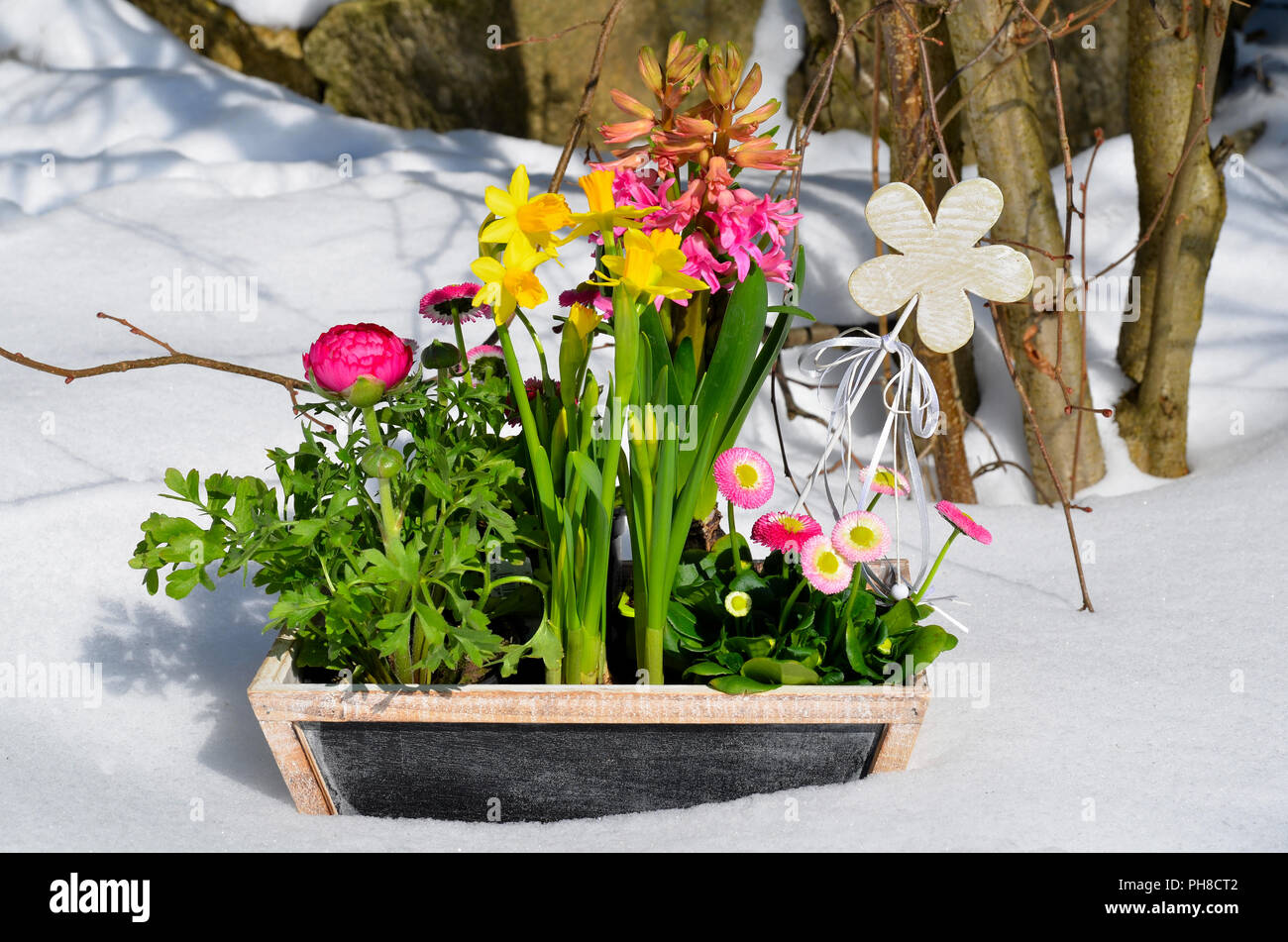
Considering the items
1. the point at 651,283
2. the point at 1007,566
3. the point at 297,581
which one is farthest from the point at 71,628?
the point at 1007,566

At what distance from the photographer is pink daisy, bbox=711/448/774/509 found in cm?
105

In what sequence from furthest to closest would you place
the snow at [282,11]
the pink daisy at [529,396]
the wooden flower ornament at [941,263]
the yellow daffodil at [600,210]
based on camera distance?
the snow at [282,11] < the pink daisy at [529,396] < the wooden flower ornament at [941,263] < the yellow daffodil at [600,210]

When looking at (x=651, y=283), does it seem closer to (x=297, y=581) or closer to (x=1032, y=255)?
(x=297, y=581)

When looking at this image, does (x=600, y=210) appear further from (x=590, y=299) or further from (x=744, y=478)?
(x=744, y=478)

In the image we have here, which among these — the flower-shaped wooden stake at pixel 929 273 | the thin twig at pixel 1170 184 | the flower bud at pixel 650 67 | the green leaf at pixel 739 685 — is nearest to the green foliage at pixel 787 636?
the green leaf at pixel 739 685

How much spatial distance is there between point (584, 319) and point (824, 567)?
0.99 feet

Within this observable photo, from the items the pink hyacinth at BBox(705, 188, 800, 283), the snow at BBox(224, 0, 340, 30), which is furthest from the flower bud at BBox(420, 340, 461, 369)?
the snow at BBox(224, 0, 340, 30)

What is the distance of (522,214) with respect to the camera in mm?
872

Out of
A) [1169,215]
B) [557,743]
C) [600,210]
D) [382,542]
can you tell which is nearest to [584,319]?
[600,210]

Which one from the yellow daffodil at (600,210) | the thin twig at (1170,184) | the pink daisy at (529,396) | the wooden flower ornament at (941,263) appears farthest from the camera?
the thin twig at (1170,184)

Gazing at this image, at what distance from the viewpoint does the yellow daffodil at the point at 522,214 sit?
2.82 feet

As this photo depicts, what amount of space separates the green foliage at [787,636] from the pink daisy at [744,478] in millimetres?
93

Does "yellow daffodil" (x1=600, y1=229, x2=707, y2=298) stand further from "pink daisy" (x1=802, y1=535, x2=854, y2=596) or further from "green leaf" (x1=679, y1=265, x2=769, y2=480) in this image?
"pink daisy" (x1=802, y1=535, x2=854, y2=596)

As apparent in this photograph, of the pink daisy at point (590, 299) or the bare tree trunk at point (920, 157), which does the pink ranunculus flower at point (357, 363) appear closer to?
the pink daisy at point (590, 299)
